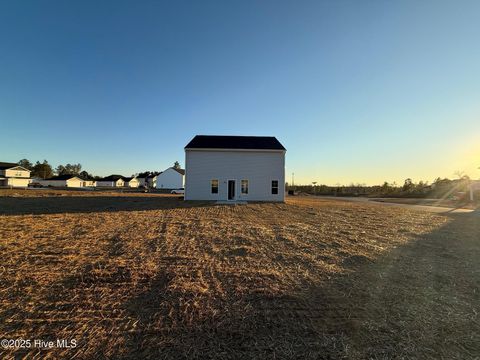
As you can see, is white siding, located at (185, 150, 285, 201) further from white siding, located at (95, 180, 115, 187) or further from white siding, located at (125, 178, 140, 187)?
white siding, located at (95, 180, 115, 187)

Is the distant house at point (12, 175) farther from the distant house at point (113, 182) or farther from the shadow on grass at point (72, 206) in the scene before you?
the shadow on grass at point (72, 206)

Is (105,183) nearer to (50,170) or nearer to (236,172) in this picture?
(50,170)

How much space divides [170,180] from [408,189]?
2162 inches

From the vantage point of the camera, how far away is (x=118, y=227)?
9258 mm

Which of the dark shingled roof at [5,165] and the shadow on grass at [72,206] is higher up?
the dark shingled roof at [5,165]

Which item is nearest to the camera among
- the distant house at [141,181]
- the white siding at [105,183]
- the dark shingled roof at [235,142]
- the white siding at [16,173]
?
the dark shingled roof at [235,142]

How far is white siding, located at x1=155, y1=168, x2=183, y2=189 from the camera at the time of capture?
6401 cm

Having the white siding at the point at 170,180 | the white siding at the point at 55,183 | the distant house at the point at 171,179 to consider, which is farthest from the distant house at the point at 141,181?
the distant house at the point at 171,179

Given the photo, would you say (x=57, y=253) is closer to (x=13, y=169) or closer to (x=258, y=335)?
(x=258, y=335)

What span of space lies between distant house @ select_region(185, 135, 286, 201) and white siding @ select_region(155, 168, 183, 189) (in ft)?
139

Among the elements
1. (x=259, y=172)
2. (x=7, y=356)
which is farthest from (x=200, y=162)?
(x=7, y=356)

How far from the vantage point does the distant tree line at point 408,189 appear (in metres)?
38.0

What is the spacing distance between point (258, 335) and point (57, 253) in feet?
18.2

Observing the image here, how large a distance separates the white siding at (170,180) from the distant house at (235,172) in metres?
42.3
